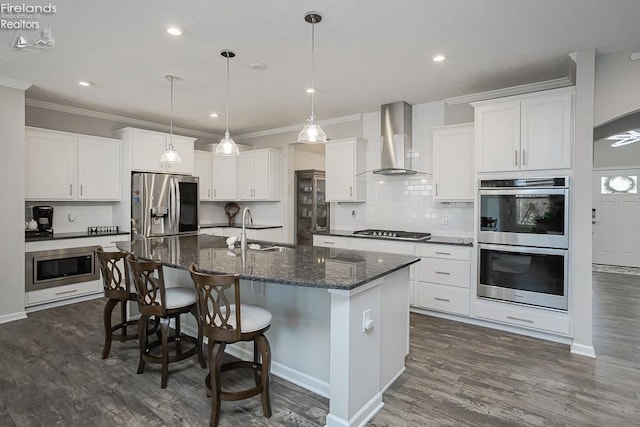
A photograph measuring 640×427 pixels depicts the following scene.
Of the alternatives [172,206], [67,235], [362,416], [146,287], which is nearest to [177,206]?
[172,206]

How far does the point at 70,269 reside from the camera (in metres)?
4.50

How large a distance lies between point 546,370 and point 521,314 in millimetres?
773

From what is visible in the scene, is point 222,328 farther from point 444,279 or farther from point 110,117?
point 110,117

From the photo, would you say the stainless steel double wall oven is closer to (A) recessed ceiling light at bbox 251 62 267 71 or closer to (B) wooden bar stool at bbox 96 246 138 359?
(A) recessed ceiling light at bbox 251 62 267 71

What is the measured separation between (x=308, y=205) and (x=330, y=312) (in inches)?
165

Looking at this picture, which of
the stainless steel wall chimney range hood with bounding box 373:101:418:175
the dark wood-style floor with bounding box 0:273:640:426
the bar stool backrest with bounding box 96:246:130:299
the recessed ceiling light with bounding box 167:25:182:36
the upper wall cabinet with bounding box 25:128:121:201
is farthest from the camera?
the stainless steel wall chimney range hood with bounding box 373:101:418:175

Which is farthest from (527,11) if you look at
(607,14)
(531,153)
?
(531,153)

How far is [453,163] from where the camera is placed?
4.17m

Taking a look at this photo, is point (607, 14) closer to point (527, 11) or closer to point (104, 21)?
point (527, 11)

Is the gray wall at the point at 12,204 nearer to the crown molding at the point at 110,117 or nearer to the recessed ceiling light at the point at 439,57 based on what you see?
the crown molding at the point at 110,117

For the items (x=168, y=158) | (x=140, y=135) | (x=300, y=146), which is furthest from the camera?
(x=300, y=146)

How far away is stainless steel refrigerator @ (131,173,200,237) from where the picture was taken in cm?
505

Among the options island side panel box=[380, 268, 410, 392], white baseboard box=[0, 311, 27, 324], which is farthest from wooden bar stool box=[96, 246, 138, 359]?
island side panel box=[380, 268, 410, 392]

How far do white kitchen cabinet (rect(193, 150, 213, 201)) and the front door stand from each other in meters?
7.91
